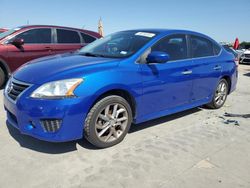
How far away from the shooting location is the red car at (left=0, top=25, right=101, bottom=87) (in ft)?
20.8

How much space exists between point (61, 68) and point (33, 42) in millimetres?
4043

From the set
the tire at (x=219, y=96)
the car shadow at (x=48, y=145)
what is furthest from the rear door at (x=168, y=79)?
the tire at (x=219, y=96)

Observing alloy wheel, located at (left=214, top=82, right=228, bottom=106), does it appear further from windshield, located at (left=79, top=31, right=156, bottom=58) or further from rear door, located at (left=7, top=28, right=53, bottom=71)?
rear door, located at (left=7, top=28, right=53, bottom=71)

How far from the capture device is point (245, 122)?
4.72 metres

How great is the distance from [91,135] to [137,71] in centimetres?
104

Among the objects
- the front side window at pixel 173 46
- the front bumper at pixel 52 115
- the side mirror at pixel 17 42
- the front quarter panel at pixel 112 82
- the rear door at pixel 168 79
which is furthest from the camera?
the side mirror at pixel 17 42

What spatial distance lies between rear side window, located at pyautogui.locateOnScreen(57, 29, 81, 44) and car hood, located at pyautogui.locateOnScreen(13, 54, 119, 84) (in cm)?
384

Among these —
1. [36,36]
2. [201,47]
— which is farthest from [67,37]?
[201,47]

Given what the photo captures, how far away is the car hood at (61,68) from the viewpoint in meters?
3.04

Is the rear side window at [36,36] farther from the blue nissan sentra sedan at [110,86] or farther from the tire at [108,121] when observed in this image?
the tire at [108,121]

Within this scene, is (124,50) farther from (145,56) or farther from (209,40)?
(209,40)

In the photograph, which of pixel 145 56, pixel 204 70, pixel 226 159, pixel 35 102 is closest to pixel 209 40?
pixel 204 70

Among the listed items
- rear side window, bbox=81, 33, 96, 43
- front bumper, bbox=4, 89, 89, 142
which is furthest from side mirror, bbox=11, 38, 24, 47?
front bumper, bbox=4, 89, 89, 142

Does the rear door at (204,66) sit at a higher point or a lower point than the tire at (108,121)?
higher
